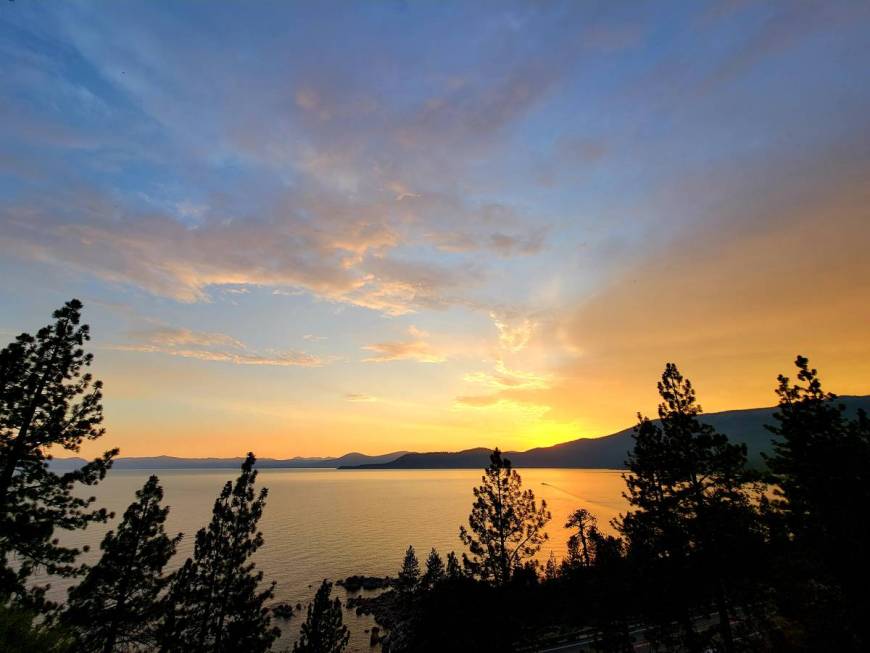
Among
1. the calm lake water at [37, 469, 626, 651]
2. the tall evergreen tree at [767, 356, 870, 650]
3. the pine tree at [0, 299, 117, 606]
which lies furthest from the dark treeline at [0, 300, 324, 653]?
the calm lake water at [37, 469, 626, 651]

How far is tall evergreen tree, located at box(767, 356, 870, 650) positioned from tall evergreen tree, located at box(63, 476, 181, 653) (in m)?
29.9

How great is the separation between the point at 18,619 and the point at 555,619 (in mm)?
57096

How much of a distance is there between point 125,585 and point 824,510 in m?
33.5

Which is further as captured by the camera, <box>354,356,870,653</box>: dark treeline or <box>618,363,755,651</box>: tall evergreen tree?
<box>618,363,755,651</box>: tall evergreen tree

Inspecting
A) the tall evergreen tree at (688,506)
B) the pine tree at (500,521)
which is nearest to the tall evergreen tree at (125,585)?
the pine tree at (500,521)

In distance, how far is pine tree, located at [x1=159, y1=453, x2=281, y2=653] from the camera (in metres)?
23.2

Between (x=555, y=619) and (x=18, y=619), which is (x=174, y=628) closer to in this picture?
(x=18, y=619)

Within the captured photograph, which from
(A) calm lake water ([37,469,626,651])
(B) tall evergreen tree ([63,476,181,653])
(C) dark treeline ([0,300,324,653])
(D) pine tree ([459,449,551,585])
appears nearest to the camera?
(C) dark treeline ([0,300,324,653])

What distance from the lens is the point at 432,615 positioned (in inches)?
1766

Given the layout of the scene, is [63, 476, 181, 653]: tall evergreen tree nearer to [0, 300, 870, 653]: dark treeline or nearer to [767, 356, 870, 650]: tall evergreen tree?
[0, 300, 870, 653]: dark treeline

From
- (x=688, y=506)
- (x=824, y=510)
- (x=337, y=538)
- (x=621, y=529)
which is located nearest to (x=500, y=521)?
(x=621, y=529)

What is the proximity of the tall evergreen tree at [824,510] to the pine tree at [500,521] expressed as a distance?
1407 centimetres

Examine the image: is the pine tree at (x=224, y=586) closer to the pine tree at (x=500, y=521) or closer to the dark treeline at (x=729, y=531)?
the pine tree at (x=500, y=521)

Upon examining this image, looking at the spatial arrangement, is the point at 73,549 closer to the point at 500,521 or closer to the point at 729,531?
the point at 500,521
